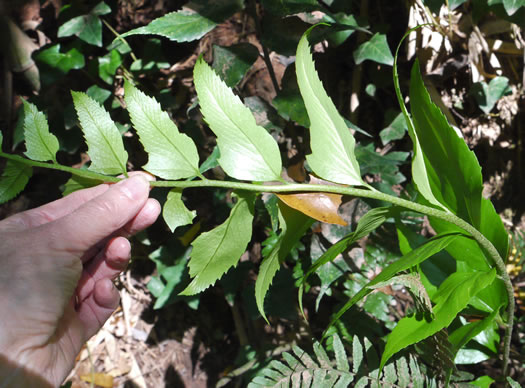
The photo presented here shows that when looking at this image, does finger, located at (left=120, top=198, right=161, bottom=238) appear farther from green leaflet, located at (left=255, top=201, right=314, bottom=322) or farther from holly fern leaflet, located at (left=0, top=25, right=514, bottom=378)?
green leaflet, located at (left=255, top=201, right=314, bottom=322)

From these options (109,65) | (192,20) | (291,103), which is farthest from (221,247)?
(109,65)

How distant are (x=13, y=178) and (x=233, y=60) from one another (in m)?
0.67

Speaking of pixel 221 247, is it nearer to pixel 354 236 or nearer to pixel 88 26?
pixel 354 236

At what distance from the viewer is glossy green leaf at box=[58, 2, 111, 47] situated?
157 cm

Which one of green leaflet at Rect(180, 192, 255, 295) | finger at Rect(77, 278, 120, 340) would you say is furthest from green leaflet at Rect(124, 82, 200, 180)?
finger at Rect(77, 278, 120, 340)

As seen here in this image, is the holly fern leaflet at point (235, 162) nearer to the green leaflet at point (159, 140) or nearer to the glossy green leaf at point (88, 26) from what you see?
the green leaflet at point (159, 140)

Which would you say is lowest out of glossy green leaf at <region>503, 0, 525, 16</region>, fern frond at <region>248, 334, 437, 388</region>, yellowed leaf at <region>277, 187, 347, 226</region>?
fern frond at <region>248, 334, 437, 388</region>

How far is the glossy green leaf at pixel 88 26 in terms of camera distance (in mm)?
1573

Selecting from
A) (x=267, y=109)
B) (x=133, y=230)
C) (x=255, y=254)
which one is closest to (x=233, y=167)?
(x=133, y=230)

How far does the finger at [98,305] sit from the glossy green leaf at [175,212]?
0.51 metres

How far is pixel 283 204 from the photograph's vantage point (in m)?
0.90

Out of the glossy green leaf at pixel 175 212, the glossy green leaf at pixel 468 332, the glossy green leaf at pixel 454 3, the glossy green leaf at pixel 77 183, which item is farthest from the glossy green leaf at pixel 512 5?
the glossy green leaf at pixel 77 183

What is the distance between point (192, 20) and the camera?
1.19 metres

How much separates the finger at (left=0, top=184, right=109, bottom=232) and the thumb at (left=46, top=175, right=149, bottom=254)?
0.13m
